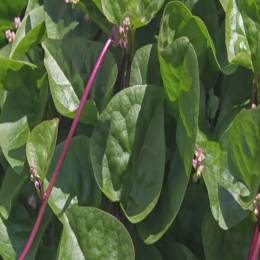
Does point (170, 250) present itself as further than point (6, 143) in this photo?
No

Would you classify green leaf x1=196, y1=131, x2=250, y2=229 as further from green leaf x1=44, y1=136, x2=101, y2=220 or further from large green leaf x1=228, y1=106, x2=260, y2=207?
green leaf x1=44, y1=136, x2=101, y2=220

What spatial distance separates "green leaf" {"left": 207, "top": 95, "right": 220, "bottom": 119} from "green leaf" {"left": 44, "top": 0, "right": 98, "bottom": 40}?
0.23 meters

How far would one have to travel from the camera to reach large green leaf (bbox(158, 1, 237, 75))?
60 cm

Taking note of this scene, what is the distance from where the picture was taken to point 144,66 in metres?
0.65

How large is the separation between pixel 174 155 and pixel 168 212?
0.24ft

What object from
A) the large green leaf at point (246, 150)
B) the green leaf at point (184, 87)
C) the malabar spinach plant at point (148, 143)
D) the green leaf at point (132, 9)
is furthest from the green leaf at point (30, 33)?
the large green leaf at point (246, 150)

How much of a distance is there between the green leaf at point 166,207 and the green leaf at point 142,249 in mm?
27

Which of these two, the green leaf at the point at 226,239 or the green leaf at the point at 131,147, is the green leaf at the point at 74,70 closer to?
the green leaf at the point at 131,147

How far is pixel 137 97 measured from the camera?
61 centimetres

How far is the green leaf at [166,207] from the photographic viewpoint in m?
0.58

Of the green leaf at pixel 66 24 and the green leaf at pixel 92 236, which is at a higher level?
the green leaf at pixel 66 24

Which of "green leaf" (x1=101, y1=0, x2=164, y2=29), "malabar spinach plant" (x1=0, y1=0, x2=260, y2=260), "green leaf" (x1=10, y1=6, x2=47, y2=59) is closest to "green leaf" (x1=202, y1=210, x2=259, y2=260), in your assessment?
"malabar spinach plant" (x1=0, y1=0, x2=260, y2=260)

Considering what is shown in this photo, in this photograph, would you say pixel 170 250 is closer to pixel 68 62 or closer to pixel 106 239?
pixel 106 239

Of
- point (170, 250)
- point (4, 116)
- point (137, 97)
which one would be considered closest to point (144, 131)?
point (137, 97)
